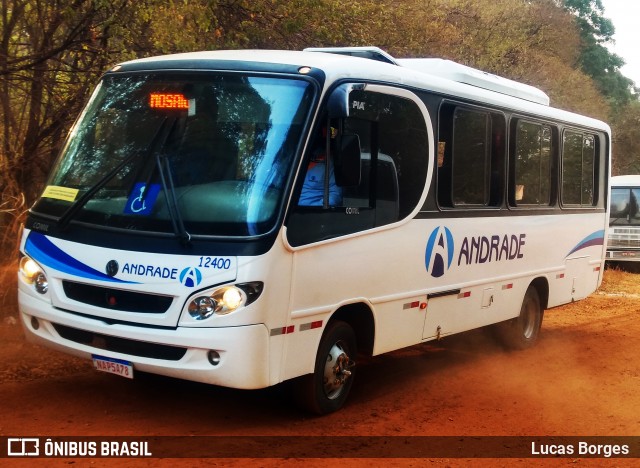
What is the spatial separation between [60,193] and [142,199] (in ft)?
2.88

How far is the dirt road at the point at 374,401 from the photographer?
20.7ft

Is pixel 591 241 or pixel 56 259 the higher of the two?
pixel 56 259

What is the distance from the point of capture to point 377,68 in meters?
7.16

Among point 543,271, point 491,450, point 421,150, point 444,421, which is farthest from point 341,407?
point 543,271

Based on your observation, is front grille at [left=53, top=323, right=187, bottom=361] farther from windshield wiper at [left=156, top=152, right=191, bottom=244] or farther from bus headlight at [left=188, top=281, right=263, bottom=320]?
windshield wiper at [left=156, top=152, right=191, bottom=244]

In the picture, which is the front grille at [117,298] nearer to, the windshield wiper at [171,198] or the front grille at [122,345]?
the front grille at [122,345]

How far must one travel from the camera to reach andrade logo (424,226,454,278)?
25.7ft

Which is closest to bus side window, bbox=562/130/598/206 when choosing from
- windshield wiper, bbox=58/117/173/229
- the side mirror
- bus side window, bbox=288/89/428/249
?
bus side window, bbox=288/89/428/249

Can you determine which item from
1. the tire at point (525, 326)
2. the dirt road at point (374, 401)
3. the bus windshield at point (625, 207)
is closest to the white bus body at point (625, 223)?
the bus windshield at point (625, 207)

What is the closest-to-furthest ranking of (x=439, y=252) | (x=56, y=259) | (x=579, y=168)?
(x=56, y=259) < (x=439, y=252) < (x=579, y=168)

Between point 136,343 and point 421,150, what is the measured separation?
314 cm

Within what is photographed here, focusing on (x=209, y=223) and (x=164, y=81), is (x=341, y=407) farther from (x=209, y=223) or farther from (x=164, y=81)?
(x=164, y=81)

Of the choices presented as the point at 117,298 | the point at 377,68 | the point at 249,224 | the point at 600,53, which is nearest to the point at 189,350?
the point at 117,298

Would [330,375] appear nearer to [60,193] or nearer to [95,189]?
[95,189]
